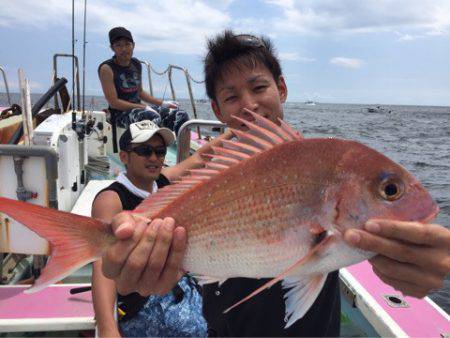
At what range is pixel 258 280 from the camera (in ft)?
5.72

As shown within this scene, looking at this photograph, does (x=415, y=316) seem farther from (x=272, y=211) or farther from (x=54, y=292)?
(x=54, y=292)

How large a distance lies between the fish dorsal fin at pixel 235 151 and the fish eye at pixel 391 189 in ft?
1.03

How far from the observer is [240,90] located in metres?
1.93

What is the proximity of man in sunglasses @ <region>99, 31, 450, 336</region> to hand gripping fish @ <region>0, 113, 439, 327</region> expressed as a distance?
0.06m

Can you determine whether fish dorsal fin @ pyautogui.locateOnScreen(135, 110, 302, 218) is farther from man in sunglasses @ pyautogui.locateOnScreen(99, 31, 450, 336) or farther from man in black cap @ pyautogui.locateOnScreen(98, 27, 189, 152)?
man in black cap @ pyautogui.locateOnScreen(98, 27, 189, 152)

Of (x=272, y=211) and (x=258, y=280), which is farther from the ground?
(x=272, y=211)

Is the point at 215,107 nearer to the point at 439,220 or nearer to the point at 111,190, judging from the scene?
the point at 111,190

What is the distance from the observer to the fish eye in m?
1.17

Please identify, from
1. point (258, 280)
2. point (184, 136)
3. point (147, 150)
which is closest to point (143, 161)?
point (147, 150)

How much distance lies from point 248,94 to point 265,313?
40.5 inches

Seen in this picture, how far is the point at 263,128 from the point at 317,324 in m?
0.95

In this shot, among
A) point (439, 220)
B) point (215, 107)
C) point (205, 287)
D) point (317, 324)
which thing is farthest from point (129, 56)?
point (439, 220)

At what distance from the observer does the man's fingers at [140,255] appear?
1.37m

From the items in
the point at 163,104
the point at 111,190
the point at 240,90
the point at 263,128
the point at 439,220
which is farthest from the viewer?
the point at 439,220
